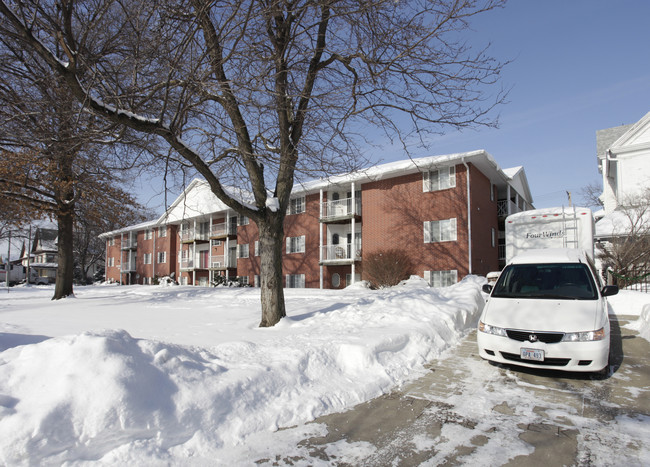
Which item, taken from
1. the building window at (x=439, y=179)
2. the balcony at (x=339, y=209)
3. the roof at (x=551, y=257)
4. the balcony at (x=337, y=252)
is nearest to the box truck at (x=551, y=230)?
the roof at (x=551, y=257)

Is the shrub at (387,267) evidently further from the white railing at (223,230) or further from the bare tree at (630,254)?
the white railing at (223,230)

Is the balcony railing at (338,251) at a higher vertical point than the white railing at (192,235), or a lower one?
lower

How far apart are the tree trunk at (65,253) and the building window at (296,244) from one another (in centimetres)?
1286

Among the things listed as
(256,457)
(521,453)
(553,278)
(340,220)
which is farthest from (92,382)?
(340,220)

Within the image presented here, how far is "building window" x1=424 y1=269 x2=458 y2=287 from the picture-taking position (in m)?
20.1

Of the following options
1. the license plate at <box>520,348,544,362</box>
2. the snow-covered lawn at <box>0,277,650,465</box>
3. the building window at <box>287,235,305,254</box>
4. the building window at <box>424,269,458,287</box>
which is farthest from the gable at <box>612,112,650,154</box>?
the license plate at <box>520,348,544,362</box>

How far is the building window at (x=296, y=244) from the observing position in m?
27.1

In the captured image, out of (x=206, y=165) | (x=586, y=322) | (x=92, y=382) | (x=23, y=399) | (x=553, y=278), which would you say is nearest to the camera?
(x=23, y=399)

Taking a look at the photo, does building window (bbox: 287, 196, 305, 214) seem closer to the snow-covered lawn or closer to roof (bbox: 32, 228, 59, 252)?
the snow-covered lawn

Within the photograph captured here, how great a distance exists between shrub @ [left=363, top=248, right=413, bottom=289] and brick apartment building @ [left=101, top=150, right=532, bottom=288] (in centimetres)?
62

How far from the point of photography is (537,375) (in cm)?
571

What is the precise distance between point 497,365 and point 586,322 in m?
1.41

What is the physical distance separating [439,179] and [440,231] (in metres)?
2.71

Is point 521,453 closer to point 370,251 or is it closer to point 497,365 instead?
point 497,365
